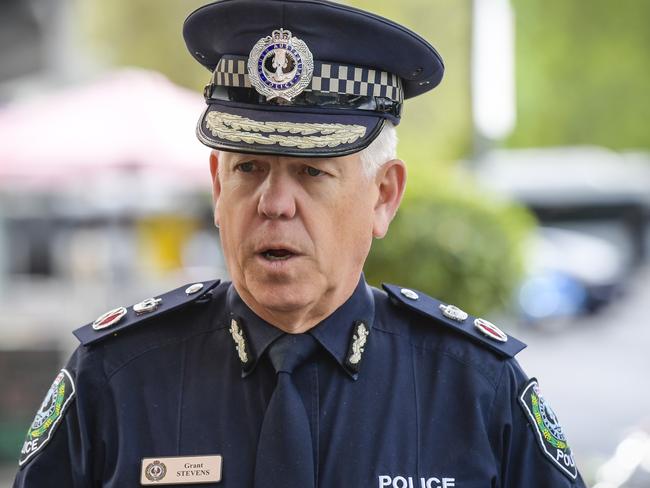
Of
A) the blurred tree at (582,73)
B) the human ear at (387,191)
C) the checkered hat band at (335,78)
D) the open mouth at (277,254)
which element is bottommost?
the open mouth at (277,254)

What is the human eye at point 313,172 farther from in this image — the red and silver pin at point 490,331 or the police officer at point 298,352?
the red and silver pin at point 490,331

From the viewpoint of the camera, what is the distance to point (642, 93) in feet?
92.1

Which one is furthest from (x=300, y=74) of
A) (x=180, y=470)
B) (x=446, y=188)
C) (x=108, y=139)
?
(x=108, y=139)

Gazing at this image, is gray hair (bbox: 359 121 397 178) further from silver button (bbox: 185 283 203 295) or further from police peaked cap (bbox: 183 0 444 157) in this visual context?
silver button (bbox: 185 283 203 295)

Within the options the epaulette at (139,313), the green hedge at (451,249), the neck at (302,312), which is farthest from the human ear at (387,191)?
the green hedge at (451,249)

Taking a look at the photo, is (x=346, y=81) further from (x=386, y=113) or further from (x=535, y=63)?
(x=535, y=63)

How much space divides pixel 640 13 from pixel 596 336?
6235mm

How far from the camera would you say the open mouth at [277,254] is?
6.73 ft

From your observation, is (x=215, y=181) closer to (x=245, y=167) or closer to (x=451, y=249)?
(x=245, y=167)

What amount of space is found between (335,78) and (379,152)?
17cm

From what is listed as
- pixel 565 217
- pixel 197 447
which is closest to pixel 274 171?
pixel 197 447

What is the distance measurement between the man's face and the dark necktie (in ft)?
0.35

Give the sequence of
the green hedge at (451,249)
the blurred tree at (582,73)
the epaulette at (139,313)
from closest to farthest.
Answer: the epaulette at (139,313)
the green hedge at (451,249)
the blurred tree at (582,73)

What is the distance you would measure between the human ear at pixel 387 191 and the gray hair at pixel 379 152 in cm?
2
